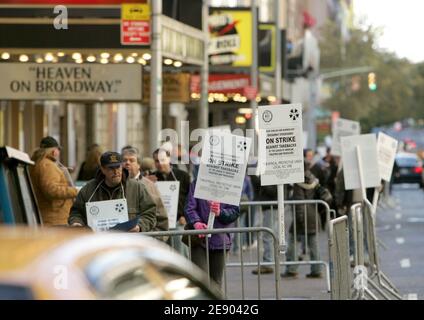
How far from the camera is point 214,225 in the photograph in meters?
12.3

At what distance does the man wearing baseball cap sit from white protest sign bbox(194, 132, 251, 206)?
67 cm

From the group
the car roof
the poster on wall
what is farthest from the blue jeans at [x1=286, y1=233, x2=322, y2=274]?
the poster on wall

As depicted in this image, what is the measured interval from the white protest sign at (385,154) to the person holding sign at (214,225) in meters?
6.94

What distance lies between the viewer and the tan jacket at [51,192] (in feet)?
44.0

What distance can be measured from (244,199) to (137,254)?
15635mm

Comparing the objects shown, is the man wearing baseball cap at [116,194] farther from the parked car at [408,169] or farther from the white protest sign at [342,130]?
the parked car at [408,169]

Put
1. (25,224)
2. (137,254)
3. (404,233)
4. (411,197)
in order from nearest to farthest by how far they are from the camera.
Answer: (137,254) < (25,224) < (404,233) < (411,197)

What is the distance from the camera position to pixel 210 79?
109 feet

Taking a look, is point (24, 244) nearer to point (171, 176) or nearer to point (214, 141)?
point (214, 141)

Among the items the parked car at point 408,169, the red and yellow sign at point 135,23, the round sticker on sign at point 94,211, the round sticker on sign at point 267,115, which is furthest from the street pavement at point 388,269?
the parked car at point 408,169

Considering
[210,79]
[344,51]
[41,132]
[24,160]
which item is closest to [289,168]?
[24,160]

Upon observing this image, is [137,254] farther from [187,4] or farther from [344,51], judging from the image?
[344,51]

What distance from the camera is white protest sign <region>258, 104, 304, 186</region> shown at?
12523 mm

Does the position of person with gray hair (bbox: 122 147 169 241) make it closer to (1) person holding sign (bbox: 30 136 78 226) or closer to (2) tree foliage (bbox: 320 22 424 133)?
Result: (1) person holding sign (bbox: 30 136 78 226)
